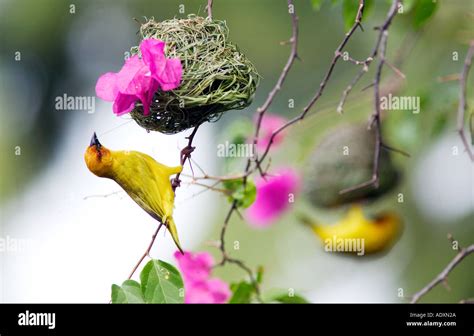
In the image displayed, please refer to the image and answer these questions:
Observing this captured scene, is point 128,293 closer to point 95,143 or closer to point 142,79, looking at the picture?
point 95,143

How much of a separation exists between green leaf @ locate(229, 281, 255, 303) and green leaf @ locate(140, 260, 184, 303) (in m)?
0.17

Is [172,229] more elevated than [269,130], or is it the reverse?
[269,130]

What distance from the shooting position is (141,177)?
5.94 ft

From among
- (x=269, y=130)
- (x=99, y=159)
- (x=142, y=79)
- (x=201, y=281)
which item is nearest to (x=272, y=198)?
(x=269, y=130)

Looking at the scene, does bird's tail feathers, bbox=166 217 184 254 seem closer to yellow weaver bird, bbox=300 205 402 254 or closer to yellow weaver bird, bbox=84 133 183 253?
yellow weaver bird, bbox=84 133 183 253

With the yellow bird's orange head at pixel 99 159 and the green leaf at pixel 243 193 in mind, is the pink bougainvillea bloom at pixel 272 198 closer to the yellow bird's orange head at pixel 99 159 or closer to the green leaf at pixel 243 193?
the green leaf at pixel 243 193

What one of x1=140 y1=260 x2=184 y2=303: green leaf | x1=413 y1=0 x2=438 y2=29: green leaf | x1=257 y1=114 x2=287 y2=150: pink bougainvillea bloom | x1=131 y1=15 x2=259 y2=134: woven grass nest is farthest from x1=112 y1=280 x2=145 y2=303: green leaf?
x1=413 y1=0 x2=438 y2=29: green leaf

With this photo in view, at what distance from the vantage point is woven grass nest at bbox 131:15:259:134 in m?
1.68

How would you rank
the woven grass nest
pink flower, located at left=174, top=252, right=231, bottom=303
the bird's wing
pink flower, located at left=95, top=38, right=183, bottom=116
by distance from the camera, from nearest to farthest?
1. pink flower, located at left=95, top=38, right=183, bottom=116
2. the woven grass nest
3. the bird's wing
4. pink flower, located at left=174, top=252, right=231, bottom=303

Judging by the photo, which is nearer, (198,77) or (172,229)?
(198,77)

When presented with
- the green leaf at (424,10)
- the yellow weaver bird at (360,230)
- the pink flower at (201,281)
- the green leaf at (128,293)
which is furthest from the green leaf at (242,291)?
the green leaf at (424,10)

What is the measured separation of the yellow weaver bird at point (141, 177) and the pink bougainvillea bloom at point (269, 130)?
28 cm

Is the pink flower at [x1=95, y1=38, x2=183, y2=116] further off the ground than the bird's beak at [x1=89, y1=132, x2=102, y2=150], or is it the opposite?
the pink flower at [x1=95, y1=38, x2=183, y2=116]

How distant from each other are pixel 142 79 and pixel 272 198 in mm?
650
